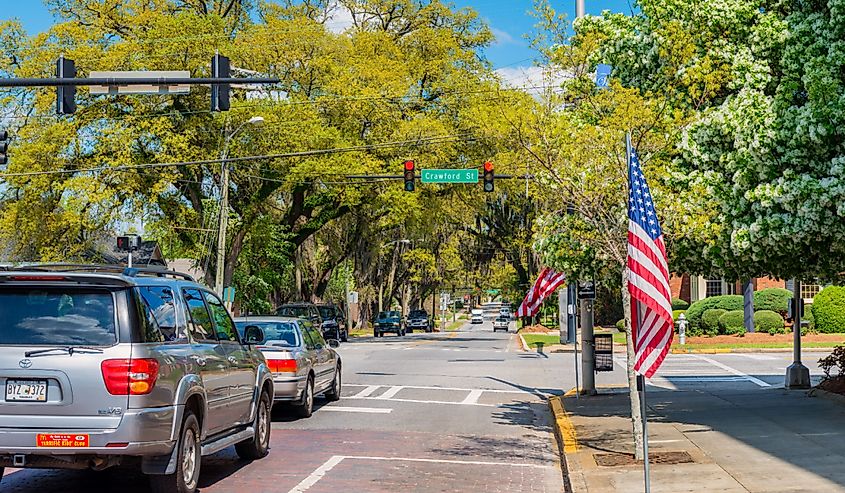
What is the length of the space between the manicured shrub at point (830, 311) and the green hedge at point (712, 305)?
10.4ft

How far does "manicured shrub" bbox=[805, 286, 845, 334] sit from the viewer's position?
42.8 metres

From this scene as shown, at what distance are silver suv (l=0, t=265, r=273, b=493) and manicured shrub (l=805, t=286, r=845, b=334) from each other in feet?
126

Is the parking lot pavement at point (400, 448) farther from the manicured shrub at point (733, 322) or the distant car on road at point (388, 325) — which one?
the distant car on road at point (388, 325)

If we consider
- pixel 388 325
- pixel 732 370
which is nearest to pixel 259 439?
pixel 732 370

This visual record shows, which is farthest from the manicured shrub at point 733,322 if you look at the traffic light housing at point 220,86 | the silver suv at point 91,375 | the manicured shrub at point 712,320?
the silver suv at point 91,375

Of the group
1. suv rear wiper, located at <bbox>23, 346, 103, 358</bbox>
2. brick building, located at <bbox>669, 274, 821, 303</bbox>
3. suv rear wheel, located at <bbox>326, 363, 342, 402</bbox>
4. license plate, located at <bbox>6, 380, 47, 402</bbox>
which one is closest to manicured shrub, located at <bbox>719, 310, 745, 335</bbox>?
brick building, located at <bbox>669, 274, 821, 303</bbox>

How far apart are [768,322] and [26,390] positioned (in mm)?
38006

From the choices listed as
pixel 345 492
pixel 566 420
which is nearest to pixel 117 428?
pixel 345 492

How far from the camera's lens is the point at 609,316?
5928cm

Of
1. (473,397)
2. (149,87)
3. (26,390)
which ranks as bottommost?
(473,397)

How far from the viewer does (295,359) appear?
16.4 metres

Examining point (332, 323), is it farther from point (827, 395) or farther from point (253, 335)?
point (253, 335)

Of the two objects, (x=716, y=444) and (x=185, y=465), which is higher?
(x=185, y=465)

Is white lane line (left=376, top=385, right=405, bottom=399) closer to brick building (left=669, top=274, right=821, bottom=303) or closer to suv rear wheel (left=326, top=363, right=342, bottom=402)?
suv rear wheel (left=326, top=363, right=342, bottom=402)
